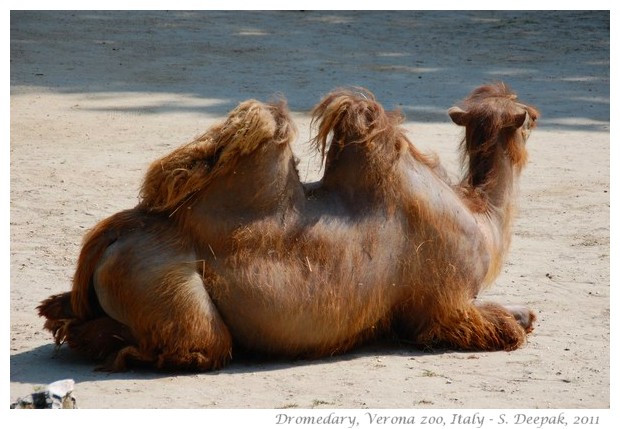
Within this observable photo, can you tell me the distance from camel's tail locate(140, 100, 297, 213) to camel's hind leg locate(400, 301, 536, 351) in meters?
1.17

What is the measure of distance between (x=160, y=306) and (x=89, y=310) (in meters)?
0.47

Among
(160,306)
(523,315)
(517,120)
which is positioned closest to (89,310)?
(160,306)

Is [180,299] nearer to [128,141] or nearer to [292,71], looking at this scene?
[128,141]

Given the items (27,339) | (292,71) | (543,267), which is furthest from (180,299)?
(292,71)

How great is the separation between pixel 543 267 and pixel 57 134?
477 centimetres

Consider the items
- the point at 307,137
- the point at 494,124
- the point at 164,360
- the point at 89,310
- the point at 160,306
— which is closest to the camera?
the point at 160,306

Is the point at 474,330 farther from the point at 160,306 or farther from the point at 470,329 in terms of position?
the point at 160,306

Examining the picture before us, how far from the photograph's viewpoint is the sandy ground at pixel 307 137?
17.7 feet

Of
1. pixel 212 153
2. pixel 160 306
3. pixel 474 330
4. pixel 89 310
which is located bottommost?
pixel 474 330

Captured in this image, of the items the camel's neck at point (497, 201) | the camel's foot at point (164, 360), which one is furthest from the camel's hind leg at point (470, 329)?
the camel's foot at point (164, 360)

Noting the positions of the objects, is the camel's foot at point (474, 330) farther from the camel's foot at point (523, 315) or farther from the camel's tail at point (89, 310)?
the camel's tail at point (89, 310)

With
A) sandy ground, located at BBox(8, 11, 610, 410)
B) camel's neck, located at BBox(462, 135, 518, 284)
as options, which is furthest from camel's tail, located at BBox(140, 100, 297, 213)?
camel's neck, located at BBox(462, 135, 518, 284)

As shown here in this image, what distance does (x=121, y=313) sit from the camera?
544cm

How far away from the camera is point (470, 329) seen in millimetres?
5906
